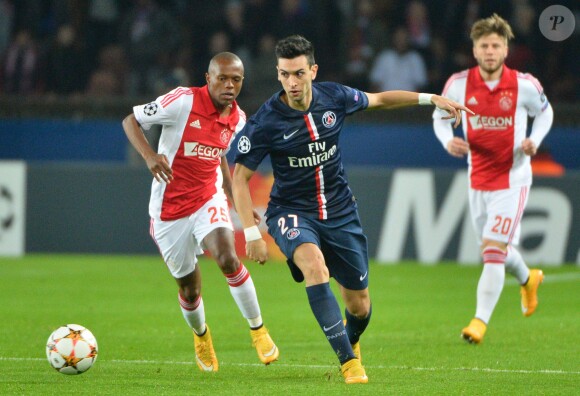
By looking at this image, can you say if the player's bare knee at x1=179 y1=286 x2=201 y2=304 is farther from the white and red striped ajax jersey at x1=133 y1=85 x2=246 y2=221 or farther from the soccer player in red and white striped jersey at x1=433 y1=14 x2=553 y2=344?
the soccer player in red and white striped jersey at x1=433 y1=14 x2=553 y2=344

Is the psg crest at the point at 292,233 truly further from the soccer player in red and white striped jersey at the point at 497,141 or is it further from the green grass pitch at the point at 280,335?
the soccer player in red and white striped jersey at the point at 497,141

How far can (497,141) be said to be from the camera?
9.85 metres

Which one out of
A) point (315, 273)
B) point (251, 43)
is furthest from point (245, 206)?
point (251, 43)

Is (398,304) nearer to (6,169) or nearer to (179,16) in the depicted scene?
(6,169)

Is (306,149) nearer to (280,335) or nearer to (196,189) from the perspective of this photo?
(196,189)

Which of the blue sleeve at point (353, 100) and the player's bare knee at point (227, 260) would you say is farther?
the player's bare knee at point (227, 260)

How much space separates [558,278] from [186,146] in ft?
23.1

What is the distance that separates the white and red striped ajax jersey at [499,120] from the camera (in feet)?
32.1

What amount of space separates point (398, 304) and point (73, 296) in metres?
3.38

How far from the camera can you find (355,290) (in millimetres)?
7801

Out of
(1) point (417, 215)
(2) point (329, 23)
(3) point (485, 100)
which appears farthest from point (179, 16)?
(3) point (485, 100)

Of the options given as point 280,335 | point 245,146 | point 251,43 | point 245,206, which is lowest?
point 280,335

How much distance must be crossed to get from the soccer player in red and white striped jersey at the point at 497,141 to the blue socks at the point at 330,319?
272cm

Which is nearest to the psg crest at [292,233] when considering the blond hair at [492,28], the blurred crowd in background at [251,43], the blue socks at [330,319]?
the blue socks at [330,319]
